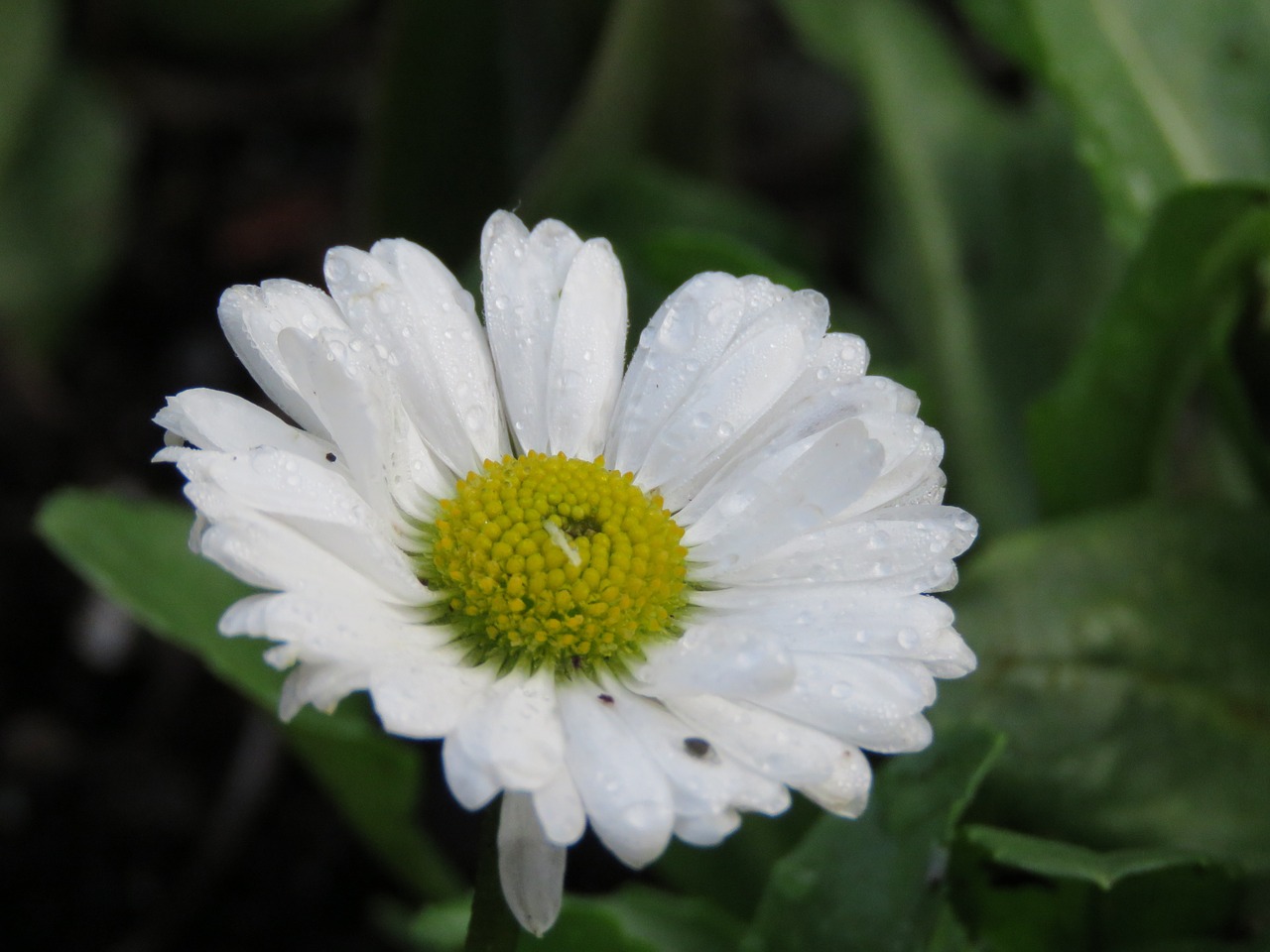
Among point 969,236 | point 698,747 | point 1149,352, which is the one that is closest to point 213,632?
point 698,747

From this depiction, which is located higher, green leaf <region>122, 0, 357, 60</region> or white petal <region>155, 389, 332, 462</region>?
white petal <region>155, 389, 332, 462</region>

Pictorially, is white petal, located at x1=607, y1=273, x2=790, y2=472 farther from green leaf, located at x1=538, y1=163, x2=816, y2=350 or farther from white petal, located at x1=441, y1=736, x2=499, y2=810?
green leaf, located at x1=538, y1=163, x2=816, y2=350

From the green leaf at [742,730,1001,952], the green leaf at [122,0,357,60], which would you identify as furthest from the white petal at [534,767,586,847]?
the green leaf at [122,0,357,60]

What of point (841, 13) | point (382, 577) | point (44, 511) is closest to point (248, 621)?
point (382, 577)

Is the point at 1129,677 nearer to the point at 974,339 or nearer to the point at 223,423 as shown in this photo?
the point at 974,339

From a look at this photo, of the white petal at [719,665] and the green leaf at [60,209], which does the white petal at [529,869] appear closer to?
the white petal at [719,665]

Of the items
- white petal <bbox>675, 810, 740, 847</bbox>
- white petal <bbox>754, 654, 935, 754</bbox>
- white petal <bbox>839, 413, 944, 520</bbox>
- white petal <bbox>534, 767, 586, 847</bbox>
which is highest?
white petal <bbox>839, 413, 944, 520</bbox>
